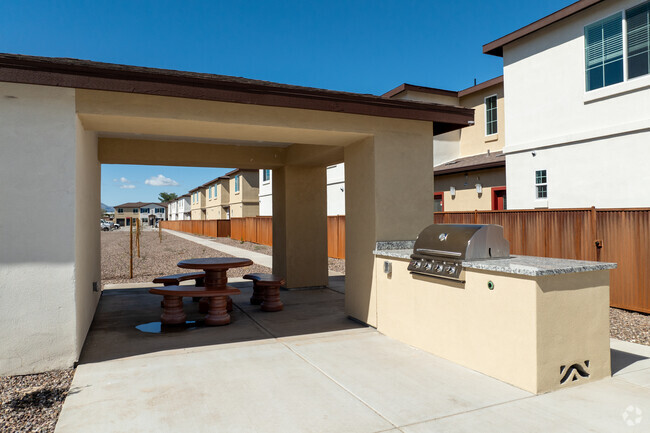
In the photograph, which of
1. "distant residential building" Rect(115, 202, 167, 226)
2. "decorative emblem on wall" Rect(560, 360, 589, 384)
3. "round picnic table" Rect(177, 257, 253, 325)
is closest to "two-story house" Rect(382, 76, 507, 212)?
"round picnic table" Rect(177, 257, 253, 325)

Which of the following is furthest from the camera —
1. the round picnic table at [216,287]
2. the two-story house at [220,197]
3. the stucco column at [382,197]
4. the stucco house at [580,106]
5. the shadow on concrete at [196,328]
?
the two-story house at [220,197]

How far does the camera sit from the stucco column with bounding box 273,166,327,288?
11047 mm

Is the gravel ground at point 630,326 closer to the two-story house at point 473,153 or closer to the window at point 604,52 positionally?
the window at point 604,52

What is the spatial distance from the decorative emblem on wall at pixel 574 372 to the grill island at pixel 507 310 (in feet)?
0.03

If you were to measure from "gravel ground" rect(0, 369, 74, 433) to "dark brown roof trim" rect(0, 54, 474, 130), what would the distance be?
3354 millimetres

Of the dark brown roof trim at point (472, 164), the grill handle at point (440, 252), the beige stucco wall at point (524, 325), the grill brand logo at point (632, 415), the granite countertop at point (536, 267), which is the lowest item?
the grill brand logo at point (632, 415)

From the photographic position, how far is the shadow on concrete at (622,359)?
519 cm

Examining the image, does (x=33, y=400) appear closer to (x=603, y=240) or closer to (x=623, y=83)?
(x=603, y=240)

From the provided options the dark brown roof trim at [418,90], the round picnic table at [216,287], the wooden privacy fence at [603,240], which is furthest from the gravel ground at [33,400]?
the dark brown roof trim at [418,90]

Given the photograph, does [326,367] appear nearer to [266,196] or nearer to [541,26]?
[541,26]

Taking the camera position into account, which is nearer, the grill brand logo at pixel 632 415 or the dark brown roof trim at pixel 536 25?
the grill brand logo at pixel 632 415

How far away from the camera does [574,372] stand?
4668mm

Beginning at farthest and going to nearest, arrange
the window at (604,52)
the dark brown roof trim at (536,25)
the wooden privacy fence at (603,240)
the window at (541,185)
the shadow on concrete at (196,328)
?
1. the window at (541,185)
2. the dark brown roof trim at (536,25)
3. the window at (604,52)
4. the wooden privacy fence at (603,240)
5. the shadow on concrete at (196,328)

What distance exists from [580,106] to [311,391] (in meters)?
11.4
